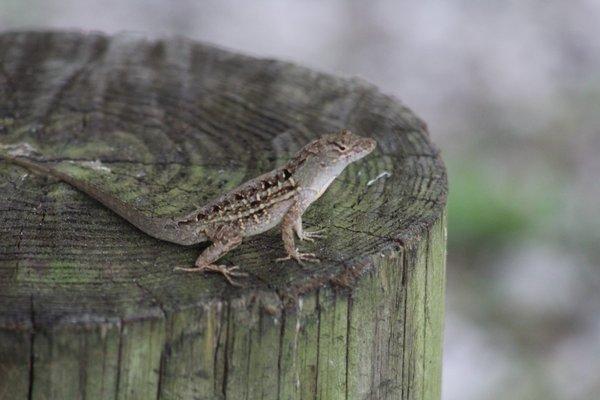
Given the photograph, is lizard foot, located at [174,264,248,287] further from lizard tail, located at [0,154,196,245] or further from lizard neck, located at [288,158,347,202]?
lizard neck, located at [288,158,347,202]

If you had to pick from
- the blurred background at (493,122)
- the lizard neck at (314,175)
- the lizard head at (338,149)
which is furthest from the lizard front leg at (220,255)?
the blurred background at (493,122)

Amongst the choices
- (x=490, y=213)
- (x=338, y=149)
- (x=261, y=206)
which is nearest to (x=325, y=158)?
(x=338, y=149)

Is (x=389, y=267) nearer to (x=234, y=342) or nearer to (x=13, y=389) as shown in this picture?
(x=234, y=342)

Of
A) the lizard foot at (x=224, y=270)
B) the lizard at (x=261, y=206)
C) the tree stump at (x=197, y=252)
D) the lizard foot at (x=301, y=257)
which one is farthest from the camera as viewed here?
the lizard at (x=261, y=206)

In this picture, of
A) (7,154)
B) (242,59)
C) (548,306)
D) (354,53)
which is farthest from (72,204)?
(354,53)

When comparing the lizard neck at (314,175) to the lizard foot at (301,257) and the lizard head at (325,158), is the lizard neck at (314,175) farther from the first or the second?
the lizard foot at (301,257)

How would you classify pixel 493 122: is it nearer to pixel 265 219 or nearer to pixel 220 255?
pixel 265 219
